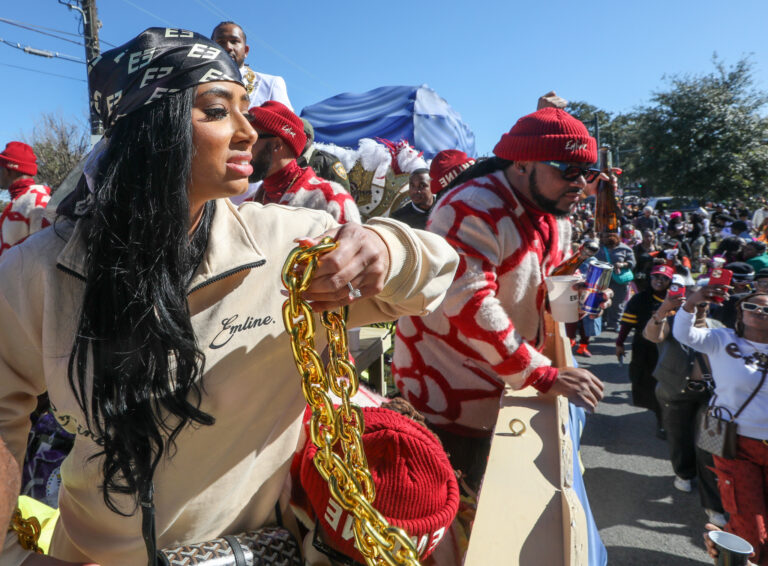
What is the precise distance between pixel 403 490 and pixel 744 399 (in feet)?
10.8

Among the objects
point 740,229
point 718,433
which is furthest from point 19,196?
point 740,229

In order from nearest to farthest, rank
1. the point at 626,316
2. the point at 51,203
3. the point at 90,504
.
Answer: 1. the point at 90,504
2. the point at 51,203
3. the point at 626,316

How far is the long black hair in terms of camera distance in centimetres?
103

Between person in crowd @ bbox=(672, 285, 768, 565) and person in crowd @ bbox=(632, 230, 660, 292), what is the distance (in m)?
3.19

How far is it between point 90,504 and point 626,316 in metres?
5.87

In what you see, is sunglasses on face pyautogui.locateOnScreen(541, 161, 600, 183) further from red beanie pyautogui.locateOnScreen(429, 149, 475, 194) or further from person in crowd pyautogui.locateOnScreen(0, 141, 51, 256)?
person in crowd pyautogui.locateOnScreen(0, 141, 51, 256)

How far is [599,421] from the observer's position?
19.9 ft

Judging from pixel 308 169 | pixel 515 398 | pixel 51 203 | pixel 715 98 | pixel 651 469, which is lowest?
pixel 651 469

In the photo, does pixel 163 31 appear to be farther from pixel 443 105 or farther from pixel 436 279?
pixel 443 105

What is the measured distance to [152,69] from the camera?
1043mm

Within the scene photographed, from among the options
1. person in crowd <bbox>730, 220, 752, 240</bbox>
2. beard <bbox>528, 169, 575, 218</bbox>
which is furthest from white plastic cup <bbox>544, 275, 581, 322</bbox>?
person in crowd <bbox>730, 220, 752, 240</bbox>

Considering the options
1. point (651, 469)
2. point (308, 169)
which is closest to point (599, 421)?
point (651, 469)

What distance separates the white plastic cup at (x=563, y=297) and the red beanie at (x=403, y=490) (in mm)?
1254

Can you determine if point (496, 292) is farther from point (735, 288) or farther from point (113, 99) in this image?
point (735, 288)
